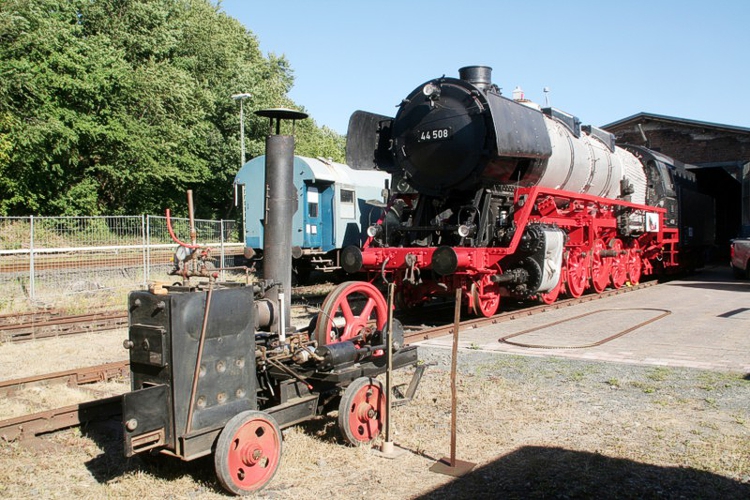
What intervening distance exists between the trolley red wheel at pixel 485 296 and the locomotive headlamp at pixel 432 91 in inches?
116

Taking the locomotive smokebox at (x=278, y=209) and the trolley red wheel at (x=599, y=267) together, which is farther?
the trolley red wheel at (x=599, y=267)

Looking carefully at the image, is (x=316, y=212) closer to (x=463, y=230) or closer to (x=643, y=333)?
(x=463, y=230)

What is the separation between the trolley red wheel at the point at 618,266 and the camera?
47.5ft

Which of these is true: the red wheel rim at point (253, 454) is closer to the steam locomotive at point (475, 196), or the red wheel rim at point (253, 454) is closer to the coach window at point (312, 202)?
the steam locomotive at point (475, 196)

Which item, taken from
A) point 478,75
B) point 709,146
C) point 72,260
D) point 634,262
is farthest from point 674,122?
A: point 72,260

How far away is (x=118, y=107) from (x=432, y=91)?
70.2 feet

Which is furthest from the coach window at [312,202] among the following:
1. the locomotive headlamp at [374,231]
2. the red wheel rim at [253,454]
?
the red wheel rim at [253,454]

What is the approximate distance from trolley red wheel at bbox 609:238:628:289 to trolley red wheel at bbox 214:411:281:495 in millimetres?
11817

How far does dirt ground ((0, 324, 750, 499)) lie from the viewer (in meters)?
3.90

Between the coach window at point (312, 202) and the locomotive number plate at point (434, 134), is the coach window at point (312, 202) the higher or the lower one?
the lower one

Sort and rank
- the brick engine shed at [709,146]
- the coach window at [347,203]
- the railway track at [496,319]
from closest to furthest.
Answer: the railway track at [496,319] → the coach window at [347,203] → the brick engine shed at [709,146]

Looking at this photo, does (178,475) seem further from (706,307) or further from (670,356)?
(706,307)

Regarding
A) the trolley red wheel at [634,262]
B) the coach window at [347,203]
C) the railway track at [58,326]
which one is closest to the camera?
the railway track at [58,326]

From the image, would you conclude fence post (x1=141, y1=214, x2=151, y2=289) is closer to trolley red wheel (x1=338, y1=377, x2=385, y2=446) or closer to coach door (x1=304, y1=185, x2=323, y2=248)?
coach door (x1=304, y1=185, x2=323, y2=248)
